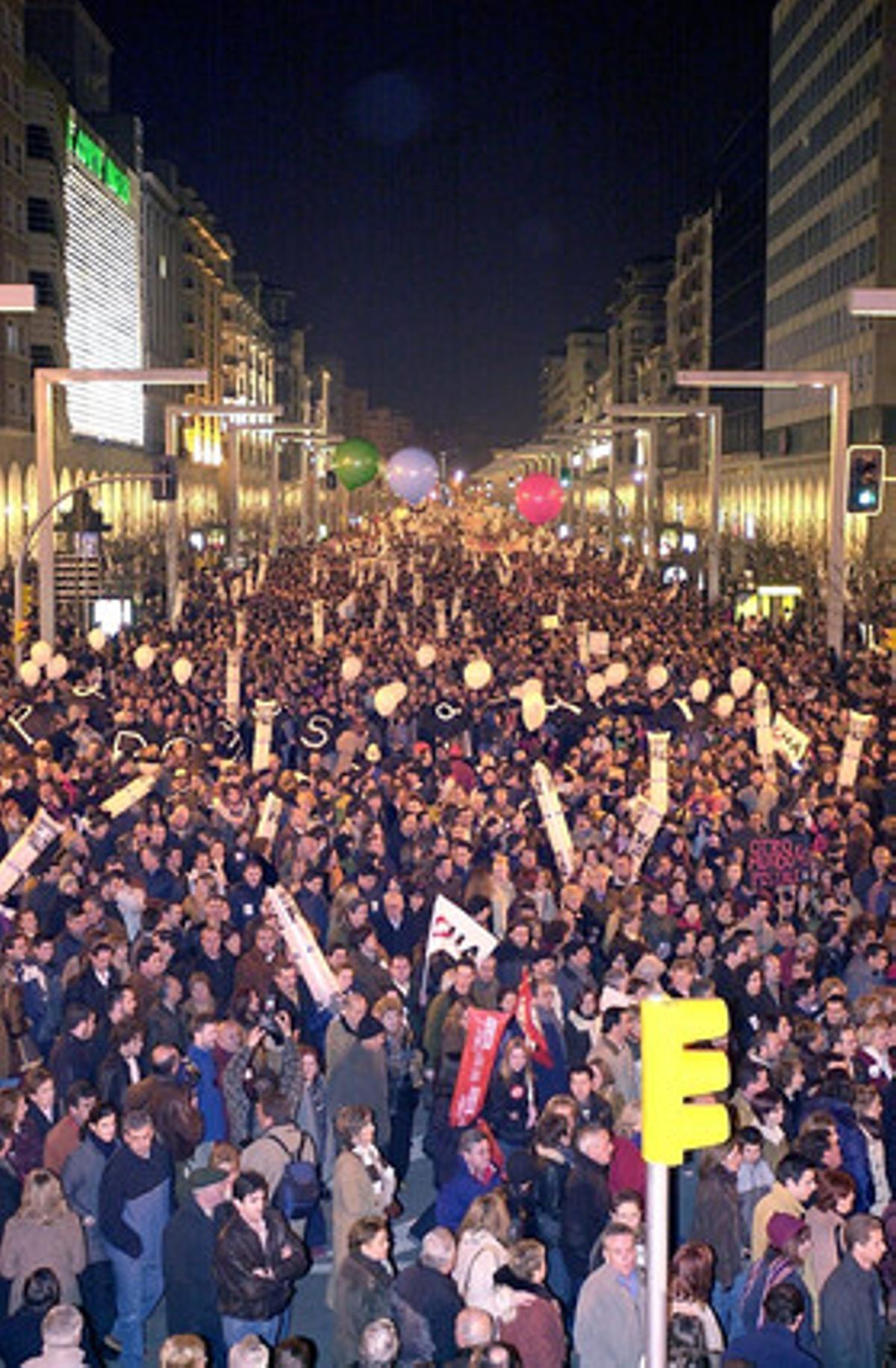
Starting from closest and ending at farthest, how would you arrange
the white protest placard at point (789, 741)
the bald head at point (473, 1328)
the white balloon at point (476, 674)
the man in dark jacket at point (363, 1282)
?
the bald head at point (473, 1328) → the man in dark jacket at point (363, 1282) → the white protest placard at point (789, 741) → the white balloon at point (476, 674)

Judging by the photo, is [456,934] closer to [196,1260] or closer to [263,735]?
[196,1260]

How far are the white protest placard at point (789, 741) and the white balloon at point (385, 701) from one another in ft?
15.6

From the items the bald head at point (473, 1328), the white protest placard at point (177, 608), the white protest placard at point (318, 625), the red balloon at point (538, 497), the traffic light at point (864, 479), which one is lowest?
the white protest placard at point (177, 608)

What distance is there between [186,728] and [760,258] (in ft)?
281

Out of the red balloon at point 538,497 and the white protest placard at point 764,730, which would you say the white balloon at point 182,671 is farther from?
the red balloon at point 538,497

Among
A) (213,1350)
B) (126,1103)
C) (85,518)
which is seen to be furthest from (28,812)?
(85,518)

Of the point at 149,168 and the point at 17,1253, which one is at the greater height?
the point at 149,168

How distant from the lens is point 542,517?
51750 mm

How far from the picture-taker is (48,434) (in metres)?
36.8

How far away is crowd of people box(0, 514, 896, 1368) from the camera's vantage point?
374 inches

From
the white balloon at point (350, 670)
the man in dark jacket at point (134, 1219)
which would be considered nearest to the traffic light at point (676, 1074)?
the man in dark jacket at point (134, 1219)

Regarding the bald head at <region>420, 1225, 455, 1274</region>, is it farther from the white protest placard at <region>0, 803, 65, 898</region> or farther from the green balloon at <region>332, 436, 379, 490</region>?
the green balloon at <region>332, 436, 379, 490</region>

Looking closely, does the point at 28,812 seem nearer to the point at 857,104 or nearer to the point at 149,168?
the point at 857,104

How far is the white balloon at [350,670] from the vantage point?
3039 cm
